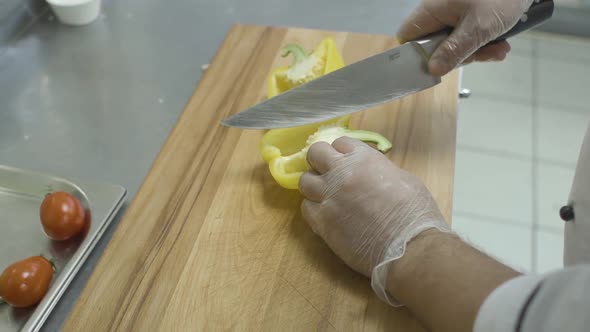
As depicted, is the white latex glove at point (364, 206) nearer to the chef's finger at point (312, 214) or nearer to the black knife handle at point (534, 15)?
the chef's finger at point (312, 214)

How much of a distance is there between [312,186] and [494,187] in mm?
696

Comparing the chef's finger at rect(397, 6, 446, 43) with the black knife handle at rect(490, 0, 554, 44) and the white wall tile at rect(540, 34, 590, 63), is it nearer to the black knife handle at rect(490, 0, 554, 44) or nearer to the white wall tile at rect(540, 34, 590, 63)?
the black knife handle at rect(490, 0, 554, 44)

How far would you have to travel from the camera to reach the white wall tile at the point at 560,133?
4.65 feet

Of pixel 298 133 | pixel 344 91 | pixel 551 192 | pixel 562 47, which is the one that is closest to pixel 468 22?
pixel 344 91

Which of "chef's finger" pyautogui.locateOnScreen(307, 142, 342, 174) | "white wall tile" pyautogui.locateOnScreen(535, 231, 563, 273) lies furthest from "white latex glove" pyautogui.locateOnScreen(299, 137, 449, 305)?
"white wall tile" pyautogui.locateOnScreen(535, 231, 563, 273)

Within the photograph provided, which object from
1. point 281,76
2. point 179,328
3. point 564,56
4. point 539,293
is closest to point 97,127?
point 281,76

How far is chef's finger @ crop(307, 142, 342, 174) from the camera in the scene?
87 centimetres

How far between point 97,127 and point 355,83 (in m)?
0.53

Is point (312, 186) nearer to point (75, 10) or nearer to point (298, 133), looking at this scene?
point (298, 133)

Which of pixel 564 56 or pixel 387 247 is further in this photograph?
pixel 564 56

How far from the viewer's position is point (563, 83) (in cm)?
153

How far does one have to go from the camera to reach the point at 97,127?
111 cm

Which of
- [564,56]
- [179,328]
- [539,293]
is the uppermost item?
[539,293]

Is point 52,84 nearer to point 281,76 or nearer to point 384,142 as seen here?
point 281,76
